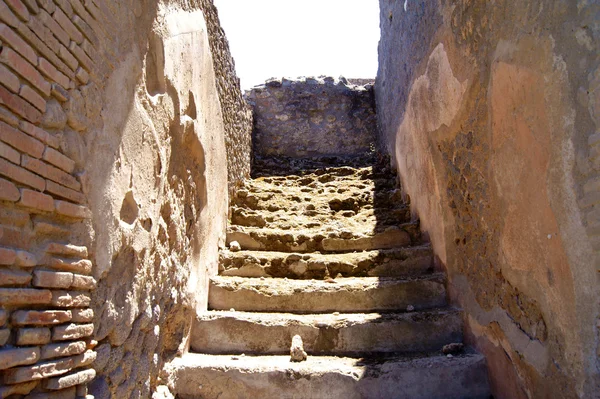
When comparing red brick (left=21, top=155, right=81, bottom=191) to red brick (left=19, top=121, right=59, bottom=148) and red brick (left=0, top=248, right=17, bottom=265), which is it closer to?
red brick (left=19, top=121, right=59, bottom=148)

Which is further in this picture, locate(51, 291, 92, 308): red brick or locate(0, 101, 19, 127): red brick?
locate(51, 291, 92, 308): red brick

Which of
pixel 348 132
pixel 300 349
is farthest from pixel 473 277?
pixel 348 132

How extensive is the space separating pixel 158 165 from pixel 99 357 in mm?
965

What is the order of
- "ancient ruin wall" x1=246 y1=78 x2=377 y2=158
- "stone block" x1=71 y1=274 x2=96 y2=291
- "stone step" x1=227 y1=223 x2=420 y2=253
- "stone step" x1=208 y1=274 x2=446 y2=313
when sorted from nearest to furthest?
1. "stone block" x1=71 y1=274 x2=96 y2=291
2. "stone step" x1=208 y1=274 x2=446 y2=313
3. "stone step" x1=227 y1=223 x2=420 y2=253
4. "ancient ruin wall" x1=246 y1=78 x2=377 y2=158

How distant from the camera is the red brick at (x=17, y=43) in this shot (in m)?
1.21

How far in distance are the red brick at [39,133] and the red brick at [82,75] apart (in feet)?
0.88

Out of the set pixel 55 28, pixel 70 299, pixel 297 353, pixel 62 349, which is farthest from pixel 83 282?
pixel 297 353

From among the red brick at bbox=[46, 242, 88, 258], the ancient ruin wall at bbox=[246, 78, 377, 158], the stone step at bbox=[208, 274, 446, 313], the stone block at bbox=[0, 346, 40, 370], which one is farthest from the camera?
the ancient ruin wall at bbox=[246, 78, 377, 158]

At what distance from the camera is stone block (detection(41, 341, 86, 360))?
1370mm

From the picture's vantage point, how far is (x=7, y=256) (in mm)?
1223

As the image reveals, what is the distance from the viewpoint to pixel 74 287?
1.53 meters

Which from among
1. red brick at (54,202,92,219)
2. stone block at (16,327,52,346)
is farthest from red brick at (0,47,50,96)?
stone block at (16,327,52,346)

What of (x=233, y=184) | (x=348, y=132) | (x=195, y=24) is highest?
(x=348, y=132)

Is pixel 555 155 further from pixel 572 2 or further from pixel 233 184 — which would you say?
pixel 233 184
